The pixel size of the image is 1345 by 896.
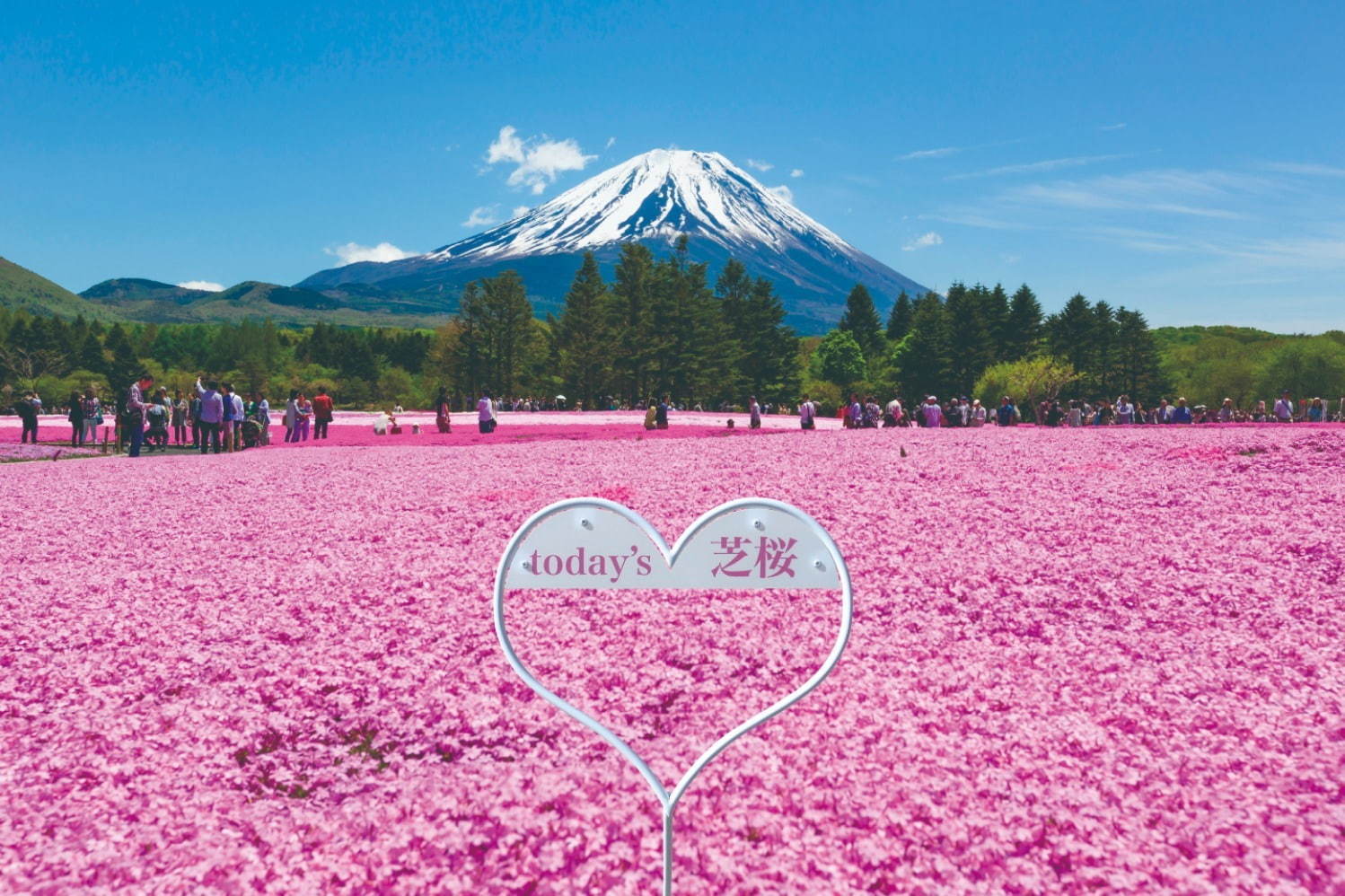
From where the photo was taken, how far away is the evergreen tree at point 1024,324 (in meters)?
94.0

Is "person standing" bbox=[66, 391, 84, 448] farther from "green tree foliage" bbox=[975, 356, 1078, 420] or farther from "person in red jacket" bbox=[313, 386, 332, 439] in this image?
"green tree foliage" bbox=[975, 356, 1078, 420]

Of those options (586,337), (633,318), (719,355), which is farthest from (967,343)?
(586,337)

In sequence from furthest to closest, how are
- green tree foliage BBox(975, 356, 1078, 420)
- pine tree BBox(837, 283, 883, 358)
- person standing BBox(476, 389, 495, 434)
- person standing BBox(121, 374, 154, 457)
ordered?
pine tree BBox(837, 283, 883, 358)
green tree foliage BBox(975, 356, 1078, 420)
person standing BBox(476, 389, 495, 434)
person standing BBox(121, 374, 154, 457)

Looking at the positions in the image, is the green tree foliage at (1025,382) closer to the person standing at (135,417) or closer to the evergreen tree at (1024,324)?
the evergreen tree at (1024,324)

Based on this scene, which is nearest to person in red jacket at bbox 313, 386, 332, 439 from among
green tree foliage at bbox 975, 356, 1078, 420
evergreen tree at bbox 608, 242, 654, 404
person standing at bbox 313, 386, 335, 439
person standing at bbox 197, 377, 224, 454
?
person standing at bbox 313, 386, 335, 439

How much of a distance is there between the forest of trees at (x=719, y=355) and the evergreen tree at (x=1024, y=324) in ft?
0.48

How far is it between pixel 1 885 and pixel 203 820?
0.92 meters

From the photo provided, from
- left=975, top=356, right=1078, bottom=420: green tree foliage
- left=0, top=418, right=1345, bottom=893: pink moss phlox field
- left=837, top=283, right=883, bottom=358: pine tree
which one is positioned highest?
left=837, top=283, right=883, bottom=358: pine tree

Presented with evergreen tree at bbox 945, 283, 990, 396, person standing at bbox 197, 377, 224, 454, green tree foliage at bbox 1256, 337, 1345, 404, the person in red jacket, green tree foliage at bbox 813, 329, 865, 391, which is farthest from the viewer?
green tree foliage at bbox 813, 329, 865, 391

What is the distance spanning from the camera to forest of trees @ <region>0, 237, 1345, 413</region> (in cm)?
8000

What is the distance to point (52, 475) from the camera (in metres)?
18.6

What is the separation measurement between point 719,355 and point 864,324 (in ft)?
155

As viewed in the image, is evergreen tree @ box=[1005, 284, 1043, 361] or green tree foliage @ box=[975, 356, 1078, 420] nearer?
green tree foliage @ box=[975, 356, 1078, 420]

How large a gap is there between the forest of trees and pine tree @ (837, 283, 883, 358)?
0.27m
